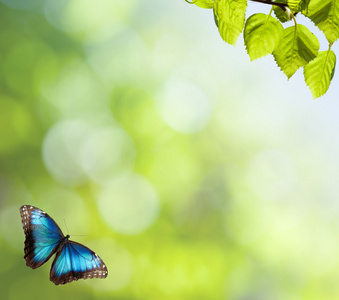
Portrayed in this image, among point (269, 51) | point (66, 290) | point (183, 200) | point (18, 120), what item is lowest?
point (269, 51)

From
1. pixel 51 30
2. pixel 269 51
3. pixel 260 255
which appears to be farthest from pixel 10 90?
pixel 269 51

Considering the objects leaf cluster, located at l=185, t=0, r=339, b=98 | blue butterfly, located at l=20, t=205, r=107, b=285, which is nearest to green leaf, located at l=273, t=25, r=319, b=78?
leaf cluster, located at l=185, t=0, r=339, b=98

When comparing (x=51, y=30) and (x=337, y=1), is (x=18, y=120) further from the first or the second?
(x=337, y=1)

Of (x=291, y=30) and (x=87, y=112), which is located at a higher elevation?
(x=87, y=112)

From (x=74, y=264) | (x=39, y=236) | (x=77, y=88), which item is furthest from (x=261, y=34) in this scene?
(x=77, y=88)

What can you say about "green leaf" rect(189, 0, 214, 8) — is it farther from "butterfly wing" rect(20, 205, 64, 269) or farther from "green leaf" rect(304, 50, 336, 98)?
"butterfly wing" rect(20, 205, 64, 269)

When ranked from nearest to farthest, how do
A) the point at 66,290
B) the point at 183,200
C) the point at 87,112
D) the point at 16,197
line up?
the point at 66,290 → the point at 16,197 → the point at 183,200 → the point at 87,112

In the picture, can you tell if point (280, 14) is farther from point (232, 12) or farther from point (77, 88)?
point (77, 88)

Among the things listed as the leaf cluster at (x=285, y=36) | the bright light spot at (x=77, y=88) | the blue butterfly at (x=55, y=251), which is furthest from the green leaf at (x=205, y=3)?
the bright light spot at (x=77, y=88)
